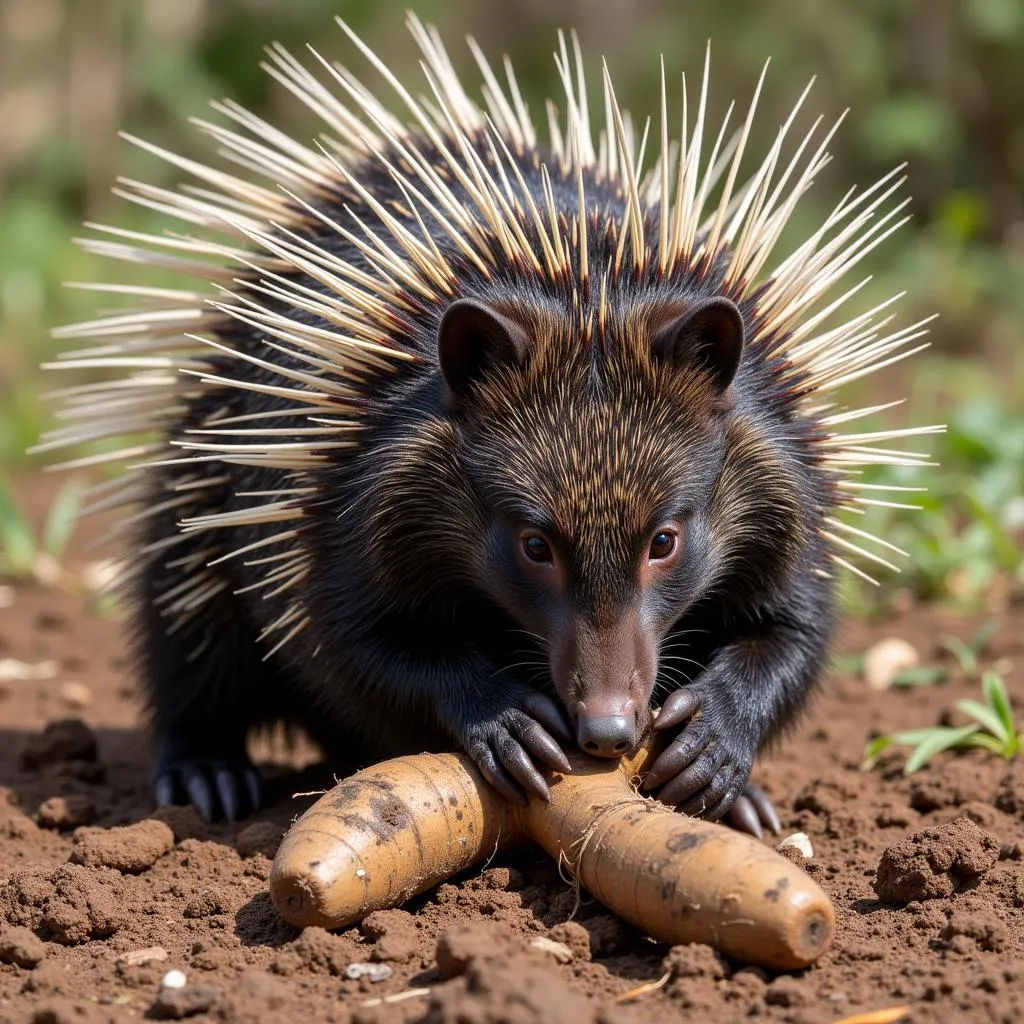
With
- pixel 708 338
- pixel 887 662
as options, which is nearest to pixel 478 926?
pixel 708 338

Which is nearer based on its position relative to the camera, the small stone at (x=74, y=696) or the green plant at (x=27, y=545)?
the small stone at (x=74, y=696)

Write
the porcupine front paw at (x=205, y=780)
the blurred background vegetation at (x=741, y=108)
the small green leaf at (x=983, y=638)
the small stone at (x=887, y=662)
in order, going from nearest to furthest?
1. the porcupine front paw at (x=205, y=780)
2. the small green leaf at (x=983, y=638)
3. the small stone at (x=887, y=662)
4. the blurred background vegetation at (x=741, y=108)

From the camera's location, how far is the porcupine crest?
197 inches

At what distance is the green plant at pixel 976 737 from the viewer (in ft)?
19.5

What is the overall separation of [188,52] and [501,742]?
1660cm

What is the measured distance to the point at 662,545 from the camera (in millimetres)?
4648

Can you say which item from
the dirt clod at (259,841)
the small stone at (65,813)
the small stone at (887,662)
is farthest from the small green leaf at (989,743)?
the small stone at (65,813)

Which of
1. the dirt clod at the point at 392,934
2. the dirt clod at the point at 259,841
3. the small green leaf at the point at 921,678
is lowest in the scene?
the dirt clod at the point at 259,841

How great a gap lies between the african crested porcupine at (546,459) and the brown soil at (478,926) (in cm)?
43

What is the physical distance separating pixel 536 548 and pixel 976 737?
2.40m

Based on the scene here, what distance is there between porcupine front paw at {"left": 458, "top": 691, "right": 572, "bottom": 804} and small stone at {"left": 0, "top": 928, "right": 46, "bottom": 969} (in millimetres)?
1365

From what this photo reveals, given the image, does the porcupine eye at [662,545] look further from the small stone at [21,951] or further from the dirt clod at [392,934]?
the small stone at [21,951]

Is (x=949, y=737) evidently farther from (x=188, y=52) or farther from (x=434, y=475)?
(x=188, y=52)

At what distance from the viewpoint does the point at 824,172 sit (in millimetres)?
18031
